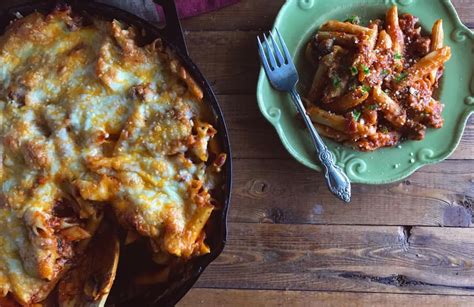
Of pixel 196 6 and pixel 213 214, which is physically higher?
pixel 196 6

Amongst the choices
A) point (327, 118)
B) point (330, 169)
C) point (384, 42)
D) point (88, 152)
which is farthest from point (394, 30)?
point (88, 152)

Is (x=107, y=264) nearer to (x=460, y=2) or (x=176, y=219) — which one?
(x=176, y=219)

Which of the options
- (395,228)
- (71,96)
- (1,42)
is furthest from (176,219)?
(395,228)

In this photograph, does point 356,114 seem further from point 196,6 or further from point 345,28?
point 196,6

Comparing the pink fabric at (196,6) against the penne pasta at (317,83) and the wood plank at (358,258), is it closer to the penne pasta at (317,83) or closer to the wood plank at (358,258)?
the penne pasta at (317,83)

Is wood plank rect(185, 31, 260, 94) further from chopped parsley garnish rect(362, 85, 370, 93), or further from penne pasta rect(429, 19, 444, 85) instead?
penne pasta rect(429, 19, 444, 85)
